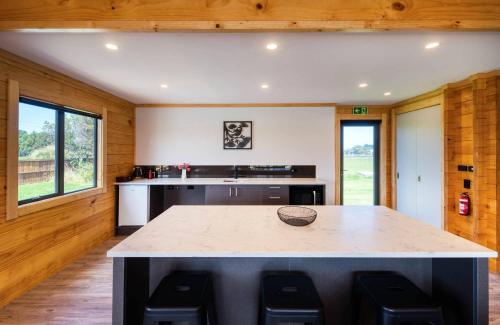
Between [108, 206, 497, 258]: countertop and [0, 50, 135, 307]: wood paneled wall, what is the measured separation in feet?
5.50

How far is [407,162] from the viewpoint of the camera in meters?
4.15

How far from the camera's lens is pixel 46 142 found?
270cm

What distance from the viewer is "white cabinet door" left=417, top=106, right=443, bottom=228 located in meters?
3.46

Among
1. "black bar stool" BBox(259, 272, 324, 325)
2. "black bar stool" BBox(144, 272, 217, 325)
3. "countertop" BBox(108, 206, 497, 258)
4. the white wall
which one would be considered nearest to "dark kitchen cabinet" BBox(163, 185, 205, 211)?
the white wall

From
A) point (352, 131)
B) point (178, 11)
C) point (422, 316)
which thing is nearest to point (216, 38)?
A: point (178, 11)

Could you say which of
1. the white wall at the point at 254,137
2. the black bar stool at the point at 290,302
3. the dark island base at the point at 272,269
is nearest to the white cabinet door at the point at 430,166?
the white wall at the point at 254,137

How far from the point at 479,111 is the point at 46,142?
5184mm

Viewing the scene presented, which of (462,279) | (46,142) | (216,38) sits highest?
(216,38)

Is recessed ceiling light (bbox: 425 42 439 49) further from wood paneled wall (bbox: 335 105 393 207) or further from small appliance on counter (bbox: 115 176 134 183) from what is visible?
small appliance on counter (bbox: 115 176 134 183)

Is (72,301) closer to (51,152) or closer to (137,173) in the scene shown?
(51,152)

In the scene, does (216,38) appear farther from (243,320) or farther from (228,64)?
(243,320)

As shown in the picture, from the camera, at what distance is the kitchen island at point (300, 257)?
1157 millimetres

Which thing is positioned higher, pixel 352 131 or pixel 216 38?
pixel 216 38

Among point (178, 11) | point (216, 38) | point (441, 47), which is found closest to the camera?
point (178, 11)
